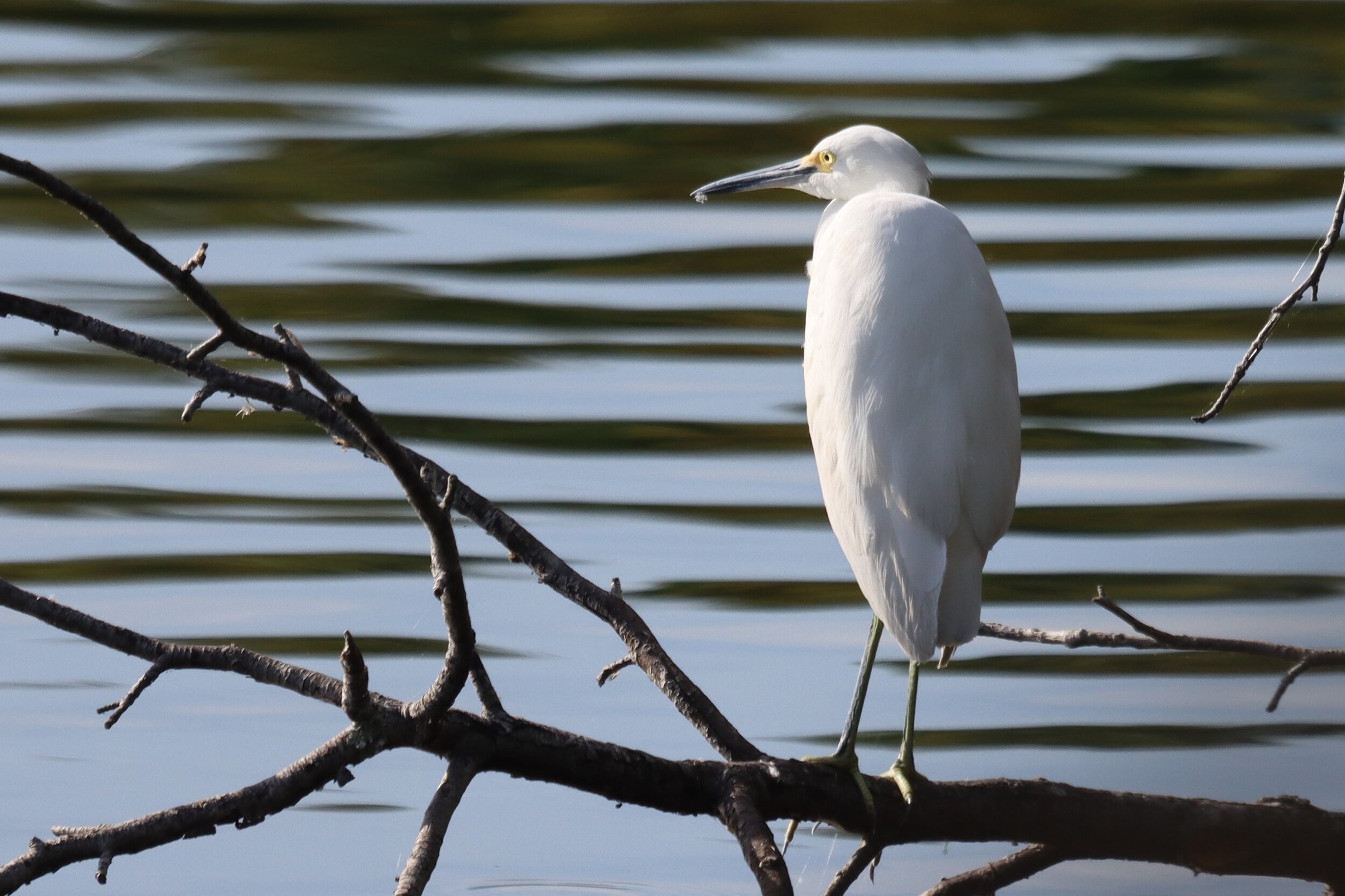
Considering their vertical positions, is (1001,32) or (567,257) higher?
(1001,32)

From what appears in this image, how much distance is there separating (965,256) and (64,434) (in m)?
3.24

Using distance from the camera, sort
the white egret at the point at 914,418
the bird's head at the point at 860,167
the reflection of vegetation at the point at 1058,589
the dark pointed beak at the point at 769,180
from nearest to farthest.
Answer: the white egret at the point at 914,418 < the bird's head at the point at 860,167 < the dark pointed beak at the point at 769,180 < the reflection of vegetation at the point at 1058,589

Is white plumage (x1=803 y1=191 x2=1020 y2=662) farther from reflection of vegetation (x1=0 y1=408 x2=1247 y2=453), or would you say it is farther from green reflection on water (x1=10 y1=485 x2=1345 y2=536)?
reflection of vegetation (x1=0 y1=408 x2=1247 y2=453)

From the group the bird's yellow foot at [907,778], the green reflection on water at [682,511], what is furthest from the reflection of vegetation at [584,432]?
the bird's yellow foot at [907,778]

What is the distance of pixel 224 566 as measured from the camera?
12.3 ft

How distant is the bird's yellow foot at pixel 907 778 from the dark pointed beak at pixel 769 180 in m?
0.85

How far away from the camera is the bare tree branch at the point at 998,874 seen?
4.81 ft

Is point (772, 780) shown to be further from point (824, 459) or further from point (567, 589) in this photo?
point (824, 459)

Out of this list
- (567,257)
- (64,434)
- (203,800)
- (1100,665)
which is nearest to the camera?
(203,800)

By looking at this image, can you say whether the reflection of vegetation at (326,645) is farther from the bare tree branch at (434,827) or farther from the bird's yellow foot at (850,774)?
the bare tree branch at (434,827)

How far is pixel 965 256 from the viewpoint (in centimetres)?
174

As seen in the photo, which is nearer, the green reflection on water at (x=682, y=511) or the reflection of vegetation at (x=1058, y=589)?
the reflection of vegetation at (x=1058, y=589)

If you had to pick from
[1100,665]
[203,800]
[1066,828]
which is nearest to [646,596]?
[1100,665]

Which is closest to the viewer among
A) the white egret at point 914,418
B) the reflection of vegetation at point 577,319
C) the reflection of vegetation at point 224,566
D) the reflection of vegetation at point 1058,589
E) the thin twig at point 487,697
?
the thin twig at point 487,697
